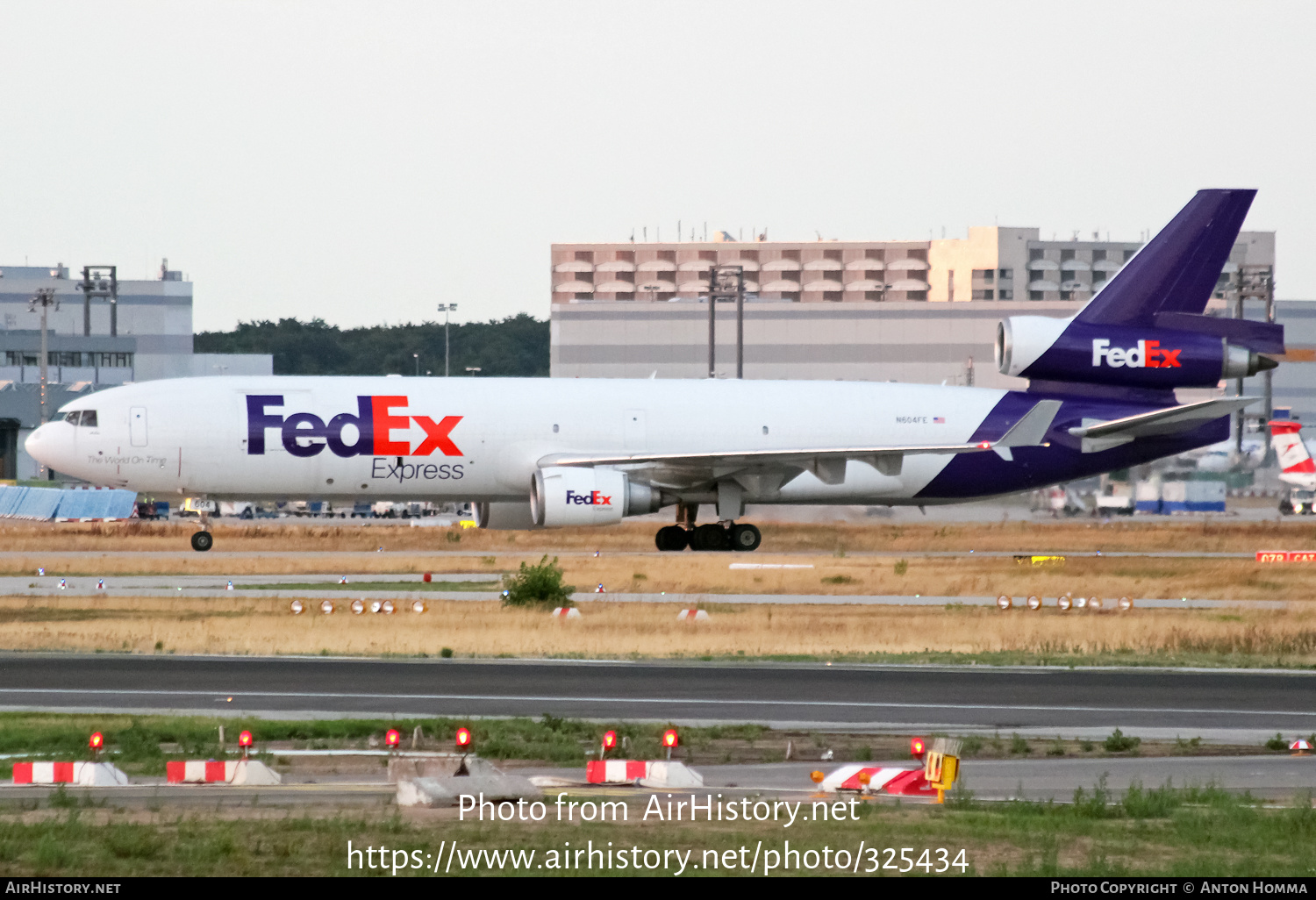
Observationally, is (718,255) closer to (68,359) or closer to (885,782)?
(68,359)

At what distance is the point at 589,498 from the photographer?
4056 centimetres

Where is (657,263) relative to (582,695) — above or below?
above

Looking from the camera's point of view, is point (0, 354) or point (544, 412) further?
point (0, 354)

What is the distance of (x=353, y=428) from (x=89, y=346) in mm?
89982

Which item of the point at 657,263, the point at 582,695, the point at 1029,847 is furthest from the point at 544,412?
the point at 657,263

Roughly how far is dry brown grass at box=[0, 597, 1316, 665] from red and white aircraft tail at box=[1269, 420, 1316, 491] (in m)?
47.6

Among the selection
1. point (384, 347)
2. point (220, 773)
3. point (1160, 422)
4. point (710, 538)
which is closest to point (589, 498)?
point (710, 538)

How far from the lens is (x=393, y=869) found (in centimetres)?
982

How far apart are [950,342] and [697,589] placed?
98.2 m

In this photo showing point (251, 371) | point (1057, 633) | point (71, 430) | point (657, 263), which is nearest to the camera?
point (1057, 633)

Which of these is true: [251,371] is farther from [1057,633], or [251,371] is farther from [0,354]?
[1057,633]

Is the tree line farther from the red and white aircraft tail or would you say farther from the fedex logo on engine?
the fedex logo on engine

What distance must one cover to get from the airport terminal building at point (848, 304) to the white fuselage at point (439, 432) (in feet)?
190

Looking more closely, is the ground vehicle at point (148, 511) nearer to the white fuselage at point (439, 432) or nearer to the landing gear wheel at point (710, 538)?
the white fuselage at point (439, 432)
